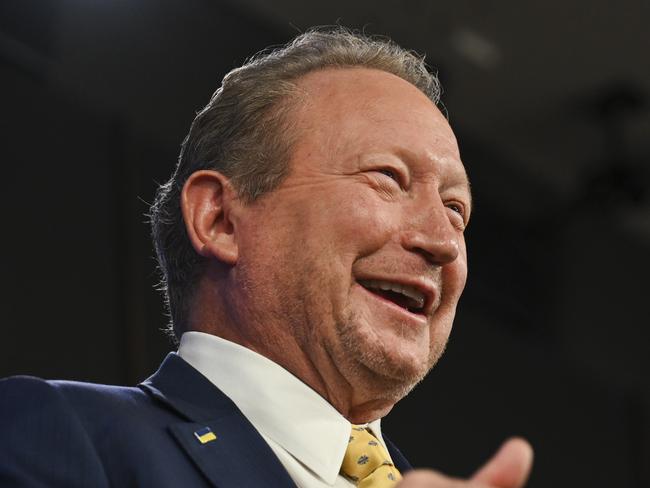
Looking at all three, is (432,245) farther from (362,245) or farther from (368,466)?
(368,466)

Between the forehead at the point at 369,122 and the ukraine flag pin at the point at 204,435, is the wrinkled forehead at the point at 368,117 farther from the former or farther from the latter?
the ukraine flag pin at the point at 204,435

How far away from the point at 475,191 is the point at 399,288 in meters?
4.48

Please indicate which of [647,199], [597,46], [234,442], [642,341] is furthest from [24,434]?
[642,341]

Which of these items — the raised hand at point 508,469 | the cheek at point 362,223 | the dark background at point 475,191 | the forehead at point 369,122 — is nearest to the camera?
the raised hand at point 508,469

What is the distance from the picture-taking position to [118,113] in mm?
3812

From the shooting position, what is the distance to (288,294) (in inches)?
72.9

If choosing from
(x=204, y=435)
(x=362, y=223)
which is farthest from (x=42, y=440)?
(x=362, y=223)

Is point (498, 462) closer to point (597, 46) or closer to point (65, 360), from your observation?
point (65, 360)

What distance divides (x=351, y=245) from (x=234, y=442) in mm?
361

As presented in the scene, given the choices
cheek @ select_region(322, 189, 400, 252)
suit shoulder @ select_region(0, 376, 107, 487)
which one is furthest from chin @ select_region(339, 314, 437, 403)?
suit shoulder @ select_region(0, 376, 107, 487)

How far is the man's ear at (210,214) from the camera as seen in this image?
1.93 meters

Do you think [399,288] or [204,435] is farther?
[399,288]

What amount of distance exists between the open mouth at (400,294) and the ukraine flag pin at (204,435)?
0.34 meters

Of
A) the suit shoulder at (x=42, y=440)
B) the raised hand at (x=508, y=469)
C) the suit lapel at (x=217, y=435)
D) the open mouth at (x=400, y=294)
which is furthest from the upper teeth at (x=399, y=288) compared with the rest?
the raised hand at (x=508, y=469)
